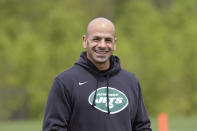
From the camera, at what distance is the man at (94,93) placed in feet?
13.6

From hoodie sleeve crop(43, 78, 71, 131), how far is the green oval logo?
0.19 meters

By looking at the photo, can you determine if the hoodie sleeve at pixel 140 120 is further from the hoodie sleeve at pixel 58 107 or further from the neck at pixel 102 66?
the hoodie sleeve at pixel 58 107

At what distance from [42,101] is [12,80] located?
2.42 metres

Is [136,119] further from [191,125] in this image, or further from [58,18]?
[58,18]

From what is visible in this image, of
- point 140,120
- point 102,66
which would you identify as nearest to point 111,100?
point 102,66

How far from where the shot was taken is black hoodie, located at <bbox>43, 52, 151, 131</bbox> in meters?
4.15

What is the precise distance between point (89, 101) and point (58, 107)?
234mm

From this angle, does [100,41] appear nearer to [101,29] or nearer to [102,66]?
[101,29]

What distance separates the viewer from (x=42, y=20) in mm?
51781

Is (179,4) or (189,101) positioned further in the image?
(179,4)

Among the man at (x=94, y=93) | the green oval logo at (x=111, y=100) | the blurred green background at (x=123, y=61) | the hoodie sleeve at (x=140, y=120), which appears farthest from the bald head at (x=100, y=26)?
the blurred green background at (x=123, y=61)

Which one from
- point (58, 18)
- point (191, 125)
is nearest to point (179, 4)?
point (58, 18)

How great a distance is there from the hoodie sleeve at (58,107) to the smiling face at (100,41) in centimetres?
35

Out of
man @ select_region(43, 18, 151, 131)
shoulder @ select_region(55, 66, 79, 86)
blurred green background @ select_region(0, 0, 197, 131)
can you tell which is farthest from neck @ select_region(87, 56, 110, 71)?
blurred green background @ select_region(0, 0, 197, 131)
